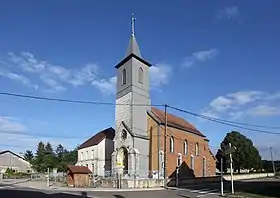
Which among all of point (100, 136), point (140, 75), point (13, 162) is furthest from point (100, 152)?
point (13, 162)

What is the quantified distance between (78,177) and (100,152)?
788 inches

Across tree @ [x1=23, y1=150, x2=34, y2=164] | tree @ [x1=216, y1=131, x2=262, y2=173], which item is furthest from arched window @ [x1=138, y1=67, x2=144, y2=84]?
tree @ [x1=23, y1=150, x2=34, y2=164]

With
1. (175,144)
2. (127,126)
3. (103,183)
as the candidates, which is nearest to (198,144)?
(175,144)

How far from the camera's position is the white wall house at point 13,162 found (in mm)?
108125

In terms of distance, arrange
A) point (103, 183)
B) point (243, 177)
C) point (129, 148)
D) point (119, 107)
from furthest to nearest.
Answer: point (243, 177)
point (119, 107)
point (129, 148)
point (103, 183)

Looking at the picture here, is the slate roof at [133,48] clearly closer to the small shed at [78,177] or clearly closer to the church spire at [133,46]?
the church spire at [133,46]

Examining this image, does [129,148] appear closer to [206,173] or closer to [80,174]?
[80,174]

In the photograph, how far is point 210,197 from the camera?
25.5 metres

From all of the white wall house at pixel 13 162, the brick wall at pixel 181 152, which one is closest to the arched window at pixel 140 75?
the brick wall at pixel 181 152

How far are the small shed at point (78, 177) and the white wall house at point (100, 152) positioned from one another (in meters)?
16.6

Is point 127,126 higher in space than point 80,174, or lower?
higher

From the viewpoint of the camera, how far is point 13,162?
4353 inches

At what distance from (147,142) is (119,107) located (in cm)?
695

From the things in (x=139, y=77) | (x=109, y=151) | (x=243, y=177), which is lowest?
(x=243, y=177)
